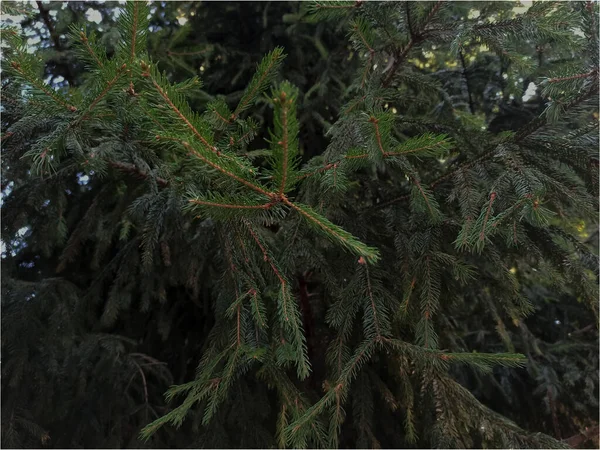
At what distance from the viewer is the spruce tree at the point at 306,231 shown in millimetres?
1047

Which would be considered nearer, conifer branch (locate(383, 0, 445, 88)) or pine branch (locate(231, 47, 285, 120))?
pine branch (locate(231, 47, 285, 120))

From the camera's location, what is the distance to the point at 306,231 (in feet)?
5.16

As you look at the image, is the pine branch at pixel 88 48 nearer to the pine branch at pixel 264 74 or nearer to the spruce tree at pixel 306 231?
the spruce tree at pixel 306 231

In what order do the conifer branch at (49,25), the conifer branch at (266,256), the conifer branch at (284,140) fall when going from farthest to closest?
the conifer branch at (49,25) → the conifer branch at (266,256) → the conifer branch at (284,140)

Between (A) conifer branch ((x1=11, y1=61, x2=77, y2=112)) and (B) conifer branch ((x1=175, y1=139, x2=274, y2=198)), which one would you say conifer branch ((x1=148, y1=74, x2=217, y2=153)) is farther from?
(A) conifer branch ((x1=11, y1=61, x2=77, y2=112))

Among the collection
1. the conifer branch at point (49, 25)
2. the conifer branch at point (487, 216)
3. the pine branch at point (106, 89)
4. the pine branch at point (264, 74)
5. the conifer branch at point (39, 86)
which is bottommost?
the conifer branch at point (487, 216)

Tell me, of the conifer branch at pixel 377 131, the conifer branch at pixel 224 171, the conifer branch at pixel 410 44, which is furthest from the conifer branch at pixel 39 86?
the conifer branch at pixel 410 44

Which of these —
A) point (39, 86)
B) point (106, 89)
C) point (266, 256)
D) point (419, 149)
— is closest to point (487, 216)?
point (419, 149)

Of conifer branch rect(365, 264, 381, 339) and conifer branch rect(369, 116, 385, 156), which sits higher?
conifer branch rect(369, 116, 385, 156)

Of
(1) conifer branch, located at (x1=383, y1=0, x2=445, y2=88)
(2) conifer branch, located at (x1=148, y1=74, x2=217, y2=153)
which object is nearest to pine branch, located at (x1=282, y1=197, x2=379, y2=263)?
(2) conifer branch, located at (x1=148, y1=74, x2=217, y2=153)

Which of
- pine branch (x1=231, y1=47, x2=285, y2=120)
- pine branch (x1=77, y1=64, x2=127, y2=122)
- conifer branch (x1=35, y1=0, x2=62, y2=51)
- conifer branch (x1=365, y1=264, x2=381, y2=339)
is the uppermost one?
conifer branch (x1=35, y1=0, x2=62, y2=51)

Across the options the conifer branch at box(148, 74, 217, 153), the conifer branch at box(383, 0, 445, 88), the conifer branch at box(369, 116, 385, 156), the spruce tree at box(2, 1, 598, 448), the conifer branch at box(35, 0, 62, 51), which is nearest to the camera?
the conifer branch at box(148, 74, 217, 153)

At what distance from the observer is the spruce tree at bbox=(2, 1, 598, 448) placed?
41.2 inches

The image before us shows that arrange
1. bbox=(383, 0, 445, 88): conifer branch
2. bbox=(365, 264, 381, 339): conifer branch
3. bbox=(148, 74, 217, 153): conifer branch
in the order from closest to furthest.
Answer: bbox=(148, 74, 217, 153): conifer branch
bbox=(365, 264, 381, 339): conifer branch
bbox=(383, 0, 445, 88): conifer branch
